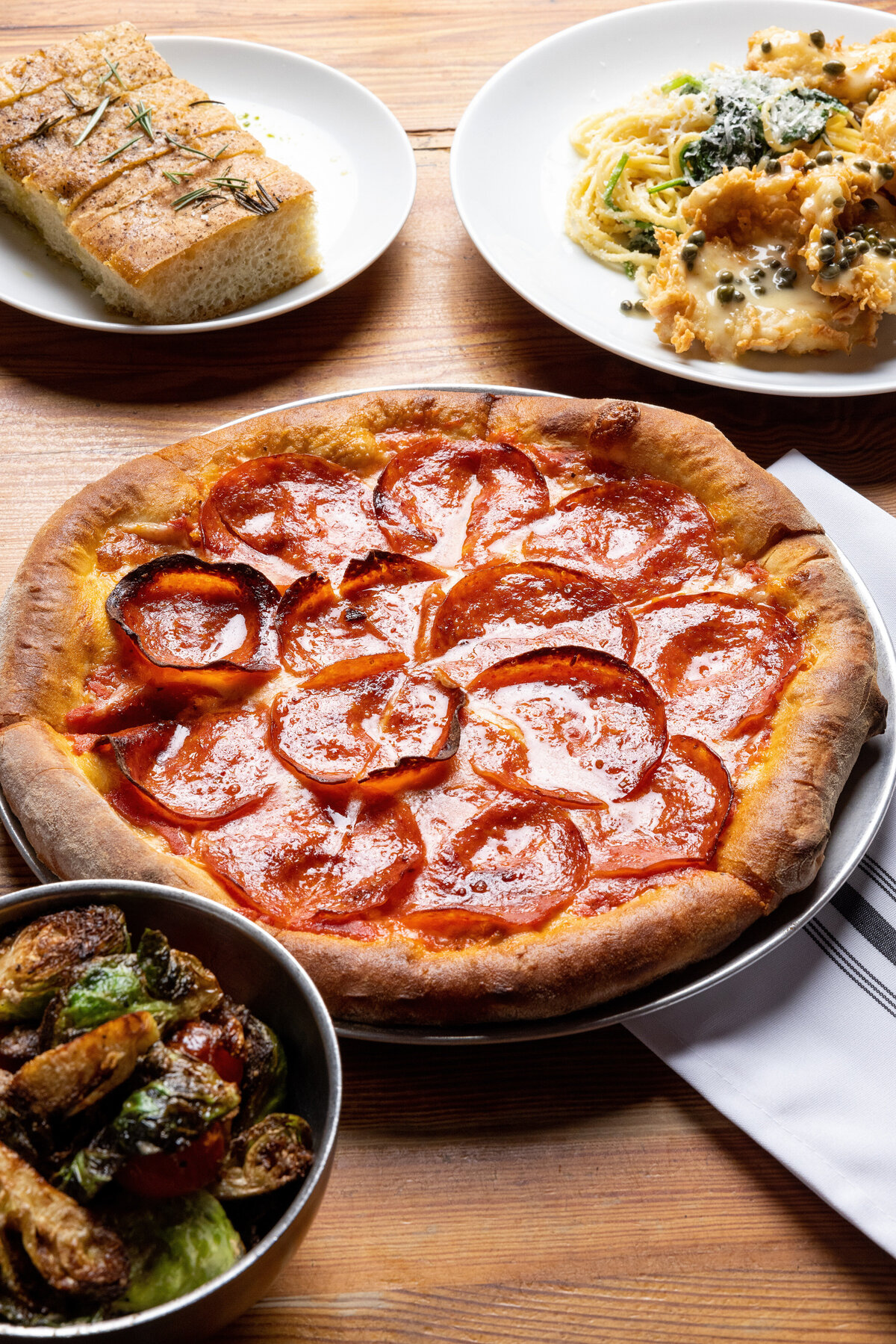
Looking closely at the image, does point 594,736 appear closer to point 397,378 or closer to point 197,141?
point 397,378

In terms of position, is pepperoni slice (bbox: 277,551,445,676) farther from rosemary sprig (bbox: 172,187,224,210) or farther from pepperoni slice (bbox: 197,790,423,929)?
rosemary sprig (bbox: 172,187,224,210)

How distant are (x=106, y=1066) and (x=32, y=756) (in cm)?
111

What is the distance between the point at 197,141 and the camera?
4289mm

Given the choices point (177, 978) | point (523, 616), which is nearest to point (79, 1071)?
point (177, 978)

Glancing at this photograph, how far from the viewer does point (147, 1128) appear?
1599 mm

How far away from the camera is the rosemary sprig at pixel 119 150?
417 centimetres

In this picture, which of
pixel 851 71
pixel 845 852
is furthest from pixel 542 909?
pixel 851 71

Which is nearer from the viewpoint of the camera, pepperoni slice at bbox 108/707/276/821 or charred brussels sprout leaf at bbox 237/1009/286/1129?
charred brussels sprout leaf at bbox 237/1009/286/1129

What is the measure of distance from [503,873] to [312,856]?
42 centimetres

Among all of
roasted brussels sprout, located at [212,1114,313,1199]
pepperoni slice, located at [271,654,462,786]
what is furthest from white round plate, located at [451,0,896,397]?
roasted brussels sprout, located at [212,1114,313,1199]

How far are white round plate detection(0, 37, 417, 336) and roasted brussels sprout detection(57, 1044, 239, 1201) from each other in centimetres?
293

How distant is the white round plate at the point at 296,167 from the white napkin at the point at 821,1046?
2.75 m

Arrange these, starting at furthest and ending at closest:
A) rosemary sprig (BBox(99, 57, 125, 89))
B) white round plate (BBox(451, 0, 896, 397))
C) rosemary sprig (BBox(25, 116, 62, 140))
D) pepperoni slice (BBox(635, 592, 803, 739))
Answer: rosemary sprig (BBox(99, 57, 125, 89)) < rosemary sprig (BBox(25, 116, 62, 140)) < white round plate (BBox(451, 0, 896, 397)) < pepperoni slice (BBox(635, 592, 803, 739))

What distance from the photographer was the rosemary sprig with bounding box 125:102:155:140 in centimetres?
428
